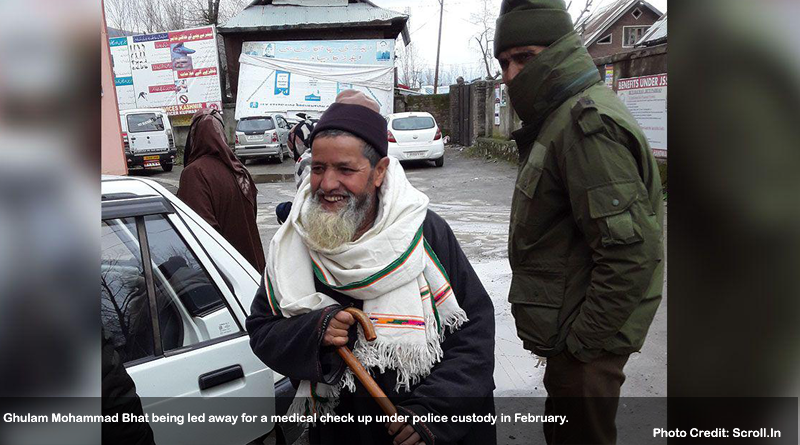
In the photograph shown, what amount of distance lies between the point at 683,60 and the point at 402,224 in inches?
36.3

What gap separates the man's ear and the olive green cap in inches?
29.0

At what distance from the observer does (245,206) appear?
3938 millimetres

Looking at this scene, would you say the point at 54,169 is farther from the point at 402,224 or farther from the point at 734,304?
the point at 734,304

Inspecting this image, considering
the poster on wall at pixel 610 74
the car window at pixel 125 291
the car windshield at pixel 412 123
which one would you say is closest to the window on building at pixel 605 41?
the car windshield at pixel 412 123

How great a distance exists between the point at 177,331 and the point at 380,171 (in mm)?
1050

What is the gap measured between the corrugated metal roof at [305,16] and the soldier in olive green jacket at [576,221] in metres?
23.8

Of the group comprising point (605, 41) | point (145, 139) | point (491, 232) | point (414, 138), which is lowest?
point (491, 232)

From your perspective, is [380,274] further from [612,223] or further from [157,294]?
[157,294]

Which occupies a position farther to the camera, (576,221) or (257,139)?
(257,139)

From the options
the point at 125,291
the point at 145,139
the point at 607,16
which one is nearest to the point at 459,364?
the point at 125,291

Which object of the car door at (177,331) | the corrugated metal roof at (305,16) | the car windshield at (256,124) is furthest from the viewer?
the corrugated metal roof at (305,16)

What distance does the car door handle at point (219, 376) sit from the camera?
2.13m

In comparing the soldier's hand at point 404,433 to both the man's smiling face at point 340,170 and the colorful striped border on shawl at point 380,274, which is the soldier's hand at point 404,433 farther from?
the man's smiling face at point 340,170

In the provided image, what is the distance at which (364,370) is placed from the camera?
1685mm
